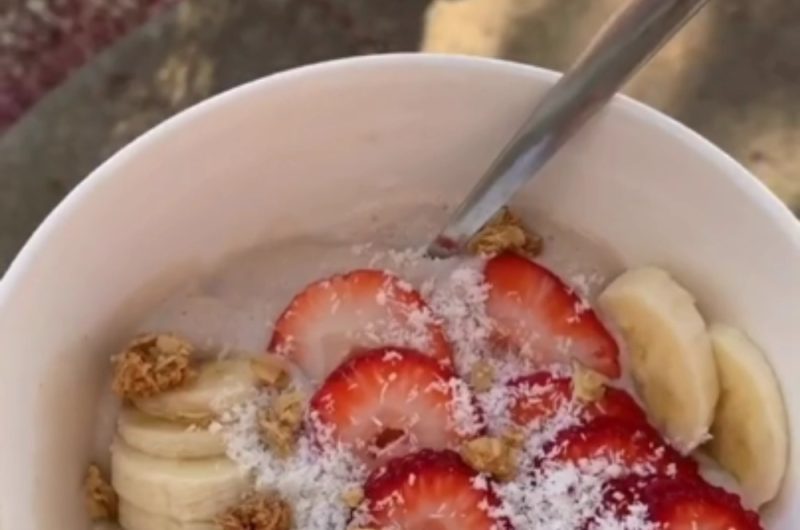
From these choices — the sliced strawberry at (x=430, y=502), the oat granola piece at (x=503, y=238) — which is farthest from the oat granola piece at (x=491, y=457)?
the oat granola piece at (x=503, y=238)

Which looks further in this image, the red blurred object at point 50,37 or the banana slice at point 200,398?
the red blurred object at point 50,37

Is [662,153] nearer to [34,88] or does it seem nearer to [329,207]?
[329,207]

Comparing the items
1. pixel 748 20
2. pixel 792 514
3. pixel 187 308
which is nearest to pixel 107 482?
pixel 187 308

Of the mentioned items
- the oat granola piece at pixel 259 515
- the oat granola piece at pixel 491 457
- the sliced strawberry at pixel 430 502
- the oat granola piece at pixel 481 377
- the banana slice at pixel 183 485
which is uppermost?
the oat granola piece at pixel 481 377

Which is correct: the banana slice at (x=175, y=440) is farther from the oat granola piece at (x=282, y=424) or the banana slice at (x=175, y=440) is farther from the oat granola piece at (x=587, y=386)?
the oat granola piece at (x=587, y=386)

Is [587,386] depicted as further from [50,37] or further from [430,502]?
[50,37]

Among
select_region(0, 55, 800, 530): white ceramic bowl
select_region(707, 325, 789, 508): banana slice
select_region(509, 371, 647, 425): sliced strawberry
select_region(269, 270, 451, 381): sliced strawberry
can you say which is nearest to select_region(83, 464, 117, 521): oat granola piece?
select_region(0, 55, 800, 530): white ceramic bowl

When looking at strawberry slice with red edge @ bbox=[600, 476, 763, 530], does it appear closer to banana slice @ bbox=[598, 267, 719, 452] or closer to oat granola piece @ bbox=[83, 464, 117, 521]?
banana slice @ bbox=[598, 267, 719, 452]
